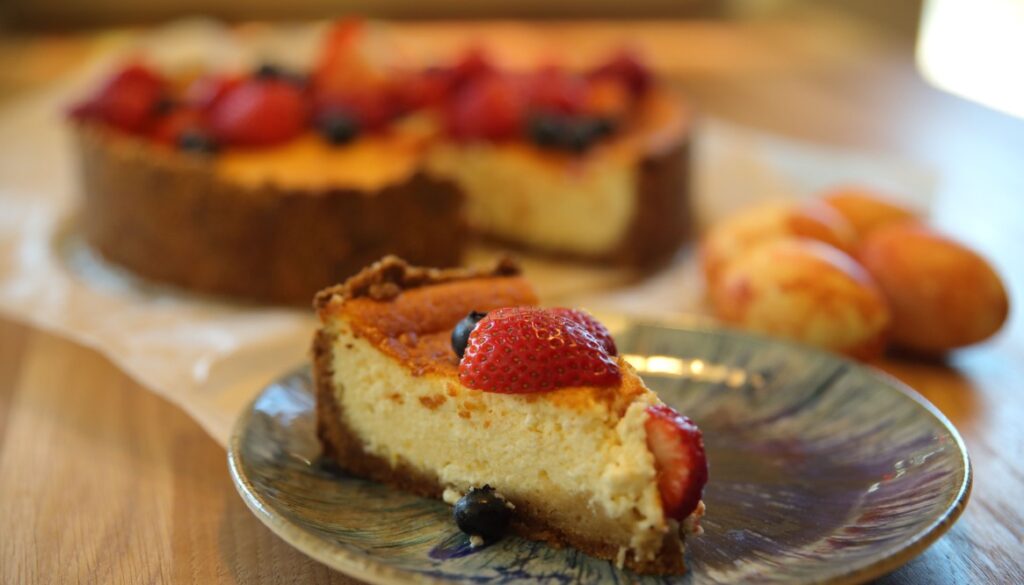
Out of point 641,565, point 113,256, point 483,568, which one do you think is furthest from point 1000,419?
point 113,256

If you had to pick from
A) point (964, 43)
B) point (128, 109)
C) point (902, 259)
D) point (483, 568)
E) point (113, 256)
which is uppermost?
point (128, 109)

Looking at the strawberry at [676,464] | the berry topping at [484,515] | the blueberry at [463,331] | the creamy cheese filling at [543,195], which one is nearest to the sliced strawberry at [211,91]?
the creamy cheese filling at [543,195]

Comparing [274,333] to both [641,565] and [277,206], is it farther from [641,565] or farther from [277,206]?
[641,565]

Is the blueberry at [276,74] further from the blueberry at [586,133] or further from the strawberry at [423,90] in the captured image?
the blueberry at [586,133]

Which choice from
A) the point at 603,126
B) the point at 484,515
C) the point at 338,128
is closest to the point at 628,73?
the point at 603,126

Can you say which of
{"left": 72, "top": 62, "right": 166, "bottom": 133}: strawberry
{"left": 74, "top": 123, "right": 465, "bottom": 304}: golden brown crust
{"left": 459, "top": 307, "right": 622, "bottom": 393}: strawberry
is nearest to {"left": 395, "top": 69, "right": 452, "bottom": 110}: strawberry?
{"left": 74, "top": 123, "right": 465, "bottom": 304}: golden brown crust

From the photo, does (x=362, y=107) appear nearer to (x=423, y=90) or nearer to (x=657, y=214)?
(x=423, y=90)
